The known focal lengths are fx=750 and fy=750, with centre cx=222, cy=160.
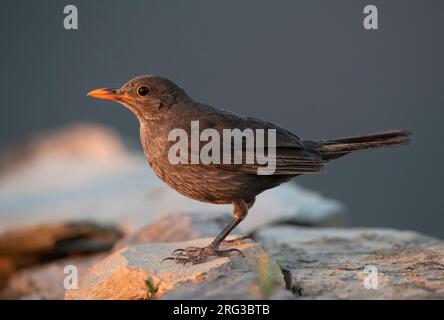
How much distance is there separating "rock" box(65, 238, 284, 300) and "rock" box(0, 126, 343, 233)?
6.82 ft

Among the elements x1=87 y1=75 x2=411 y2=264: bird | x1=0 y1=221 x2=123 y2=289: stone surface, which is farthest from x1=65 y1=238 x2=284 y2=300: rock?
x1=0 y1=221 x2=123 y2=289: stone surface

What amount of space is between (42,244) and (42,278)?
1.55 ft

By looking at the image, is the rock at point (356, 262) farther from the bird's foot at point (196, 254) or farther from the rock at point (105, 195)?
the rock at point (105, 195)

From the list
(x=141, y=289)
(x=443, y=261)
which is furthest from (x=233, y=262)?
(x=443, y=261)

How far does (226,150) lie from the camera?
5.30 metres

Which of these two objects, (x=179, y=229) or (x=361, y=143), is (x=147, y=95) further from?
(x=361, y=143)

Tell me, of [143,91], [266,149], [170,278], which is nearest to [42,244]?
[143,91]

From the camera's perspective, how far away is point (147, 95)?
560 cm

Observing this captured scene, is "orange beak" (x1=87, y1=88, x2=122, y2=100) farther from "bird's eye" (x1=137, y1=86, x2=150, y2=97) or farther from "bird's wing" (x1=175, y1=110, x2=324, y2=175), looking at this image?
"bird's wing" (x1=175, y1=110, x2=324, y2=175)

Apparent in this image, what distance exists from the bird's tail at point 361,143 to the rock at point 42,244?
2.97 metres

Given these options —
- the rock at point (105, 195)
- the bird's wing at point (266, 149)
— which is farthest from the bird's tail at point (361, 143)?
the rock at point (105, 195)

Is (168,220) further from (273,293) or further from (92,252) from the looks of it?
(273,293)
